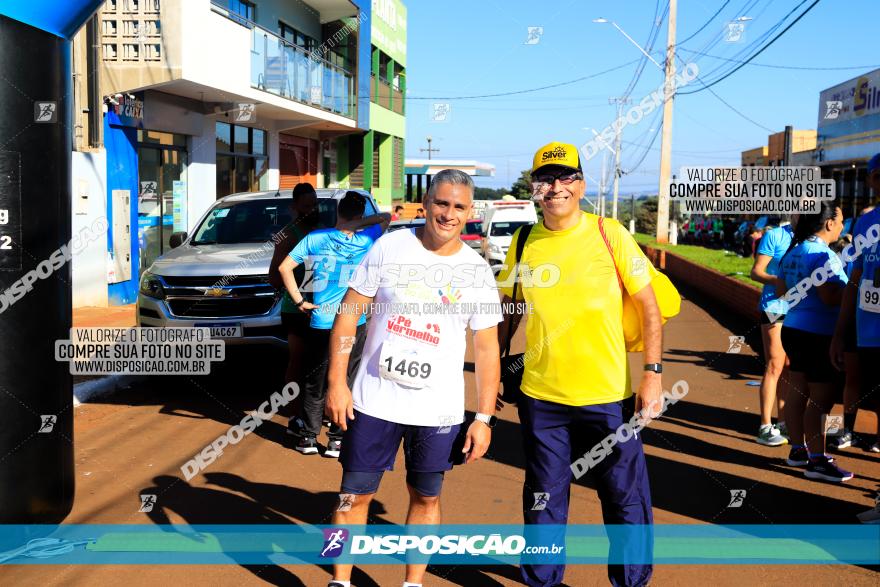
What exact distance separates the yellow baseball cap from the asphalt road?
210 cm

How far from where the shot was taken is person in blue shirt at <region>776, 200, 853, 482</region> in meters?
5.57

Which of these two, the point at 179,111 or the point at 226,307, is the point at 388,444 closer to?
the point at 226,307

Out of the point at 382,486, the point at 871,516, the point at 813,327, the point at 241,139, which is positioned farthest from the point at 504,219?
the point at 871,516

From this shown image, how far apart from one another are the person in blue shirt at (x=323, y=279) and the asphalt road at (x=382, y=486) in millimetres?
248

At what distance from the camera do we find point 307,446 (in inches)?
253

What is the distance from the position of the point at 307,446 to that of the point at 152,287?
287 cm

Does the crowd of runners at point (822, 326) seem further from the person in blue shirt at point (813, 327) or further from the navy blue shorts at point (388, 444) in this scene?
the navy blue shorts at point (388, 444)

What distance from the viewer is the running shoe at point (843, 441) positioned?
6516mm

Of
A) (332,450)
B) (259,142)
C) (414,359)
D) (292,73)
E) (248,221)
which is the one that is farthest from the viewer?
(259,142)

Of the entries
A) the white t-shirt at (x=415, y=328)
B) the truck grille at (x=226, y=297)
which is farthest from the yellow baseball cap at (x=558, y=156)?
the truck grille at (x=226, y=297)

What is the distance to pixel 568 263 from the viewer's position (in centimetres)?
379

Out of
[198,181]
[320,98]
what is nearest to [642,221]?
[320,98]

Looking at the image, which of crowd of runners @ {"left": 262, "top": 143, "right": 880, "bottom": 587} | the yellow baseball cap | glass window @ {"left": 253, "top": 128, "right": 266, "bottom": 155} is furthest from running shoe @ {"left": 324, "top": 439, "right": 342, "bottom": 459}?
glass window @ {"left": 253, "top": 128, "right": 266, "bottom": 155}

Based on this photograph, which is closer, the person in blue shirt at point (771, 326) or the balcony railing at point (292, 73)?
the person in blue shirt at point (771, 326)
